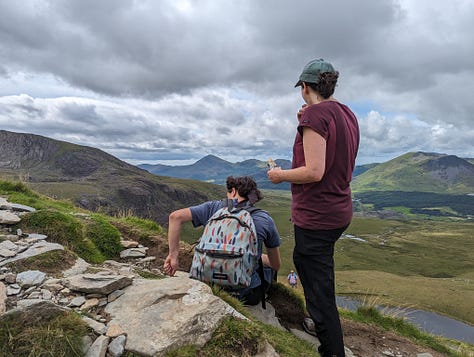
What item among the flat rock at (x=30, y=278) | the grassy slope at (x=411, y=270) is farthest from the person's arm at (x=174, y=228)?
the grassy slope at (x=411, y=270)

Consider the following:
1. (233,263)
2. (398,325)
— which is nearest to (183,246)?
(233,263)

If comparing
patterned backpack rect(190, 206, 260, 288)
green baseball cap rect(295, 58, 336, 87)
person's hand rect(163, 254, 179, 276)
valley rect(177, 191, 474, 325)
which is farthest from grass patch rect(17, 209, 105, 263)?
valley rect(177, 191, 474, 325)

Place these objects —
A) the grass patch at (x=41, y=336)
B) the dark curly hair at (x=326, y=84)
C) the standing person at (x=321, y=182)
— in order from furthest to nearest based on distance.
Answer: the dark curly hair at (x=326, y=84), the standing person at (x=321, y=182), the grass patch at (x=41, y=336)

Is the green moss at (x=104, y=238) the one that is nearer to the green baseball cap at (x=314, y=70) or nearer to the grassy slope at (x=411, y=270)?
the green baseball cap at (x=314, y=70)

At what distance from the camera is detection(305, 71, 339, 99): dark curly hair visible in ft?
15.7

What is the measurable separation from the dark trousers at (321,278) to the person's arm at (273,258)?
4.98ft

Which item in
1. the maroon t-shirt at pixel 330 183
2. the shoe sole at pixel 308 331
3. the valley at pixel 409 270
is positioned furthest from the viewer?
the valley at pixel 409 270

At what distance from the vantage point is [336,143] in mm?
4723

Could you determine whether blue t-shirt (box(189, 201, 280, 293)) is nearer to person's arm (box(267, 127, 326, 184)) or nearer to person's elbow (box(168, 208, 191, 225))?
person's elbow (box(168, 208, 191, 225))

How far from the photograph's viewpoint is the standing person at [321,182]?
4.52 metres

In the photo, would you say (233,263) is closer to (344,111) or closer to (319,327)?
(319,327)

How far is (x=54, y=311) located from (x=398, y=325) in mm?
9565

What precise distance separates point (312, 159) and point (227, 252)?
7.48 feet

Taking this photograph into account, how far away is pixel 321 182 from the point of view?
4723mm
